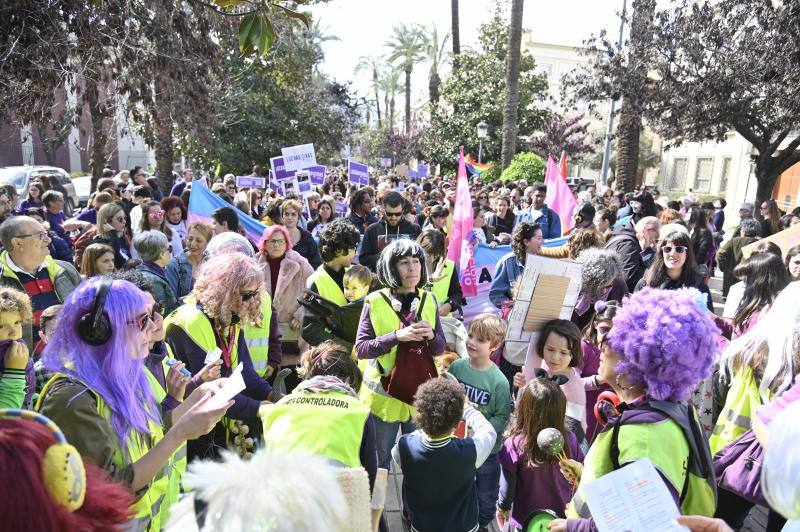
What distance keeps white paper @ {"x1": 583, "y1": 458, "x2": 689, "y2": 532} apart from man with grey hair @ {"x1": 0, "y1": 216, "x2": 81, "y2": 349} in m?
4.19

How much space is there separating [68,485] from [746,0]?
52.6 feet

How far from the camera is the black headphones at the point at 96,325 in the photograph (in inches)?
82.8

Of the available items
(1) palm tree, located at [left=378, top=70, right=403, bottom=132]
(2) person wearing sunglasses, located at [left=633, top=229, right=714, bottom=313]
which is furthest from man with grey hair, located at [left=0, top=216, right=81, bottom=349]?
(1) palm tree, located at [left=378, top=70, right=403, bottom=132]

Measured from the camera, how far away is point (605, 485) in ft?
6.07

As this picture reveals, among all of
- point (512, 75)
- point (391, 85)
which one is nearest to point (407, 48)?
point (391, 85)

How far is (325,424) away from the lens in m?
2.28

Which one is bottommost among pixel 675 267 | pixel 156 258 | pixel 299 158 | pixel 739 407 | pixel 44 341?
pixel 739 407

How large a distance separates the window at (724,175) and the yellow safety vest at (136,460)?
34.9 meters

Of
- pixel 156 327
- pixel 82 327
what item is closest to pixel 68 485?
pixel 82 327

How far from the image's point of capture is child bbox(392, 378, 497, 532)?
110 inches

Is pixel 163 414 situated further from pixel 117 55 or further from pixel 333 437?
pixel 117 55

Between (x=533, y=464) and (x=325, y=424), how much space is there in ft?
4.03

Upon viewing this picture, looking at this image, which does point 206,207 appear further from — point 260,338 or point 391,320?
point 391,320

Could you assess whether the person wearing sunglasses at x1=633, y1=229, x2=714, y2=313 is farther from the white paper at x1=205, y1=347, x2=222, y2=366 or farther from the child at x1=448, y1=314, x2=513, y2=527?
the white paper at x1=205, y1=347, x2=222, y2=366
